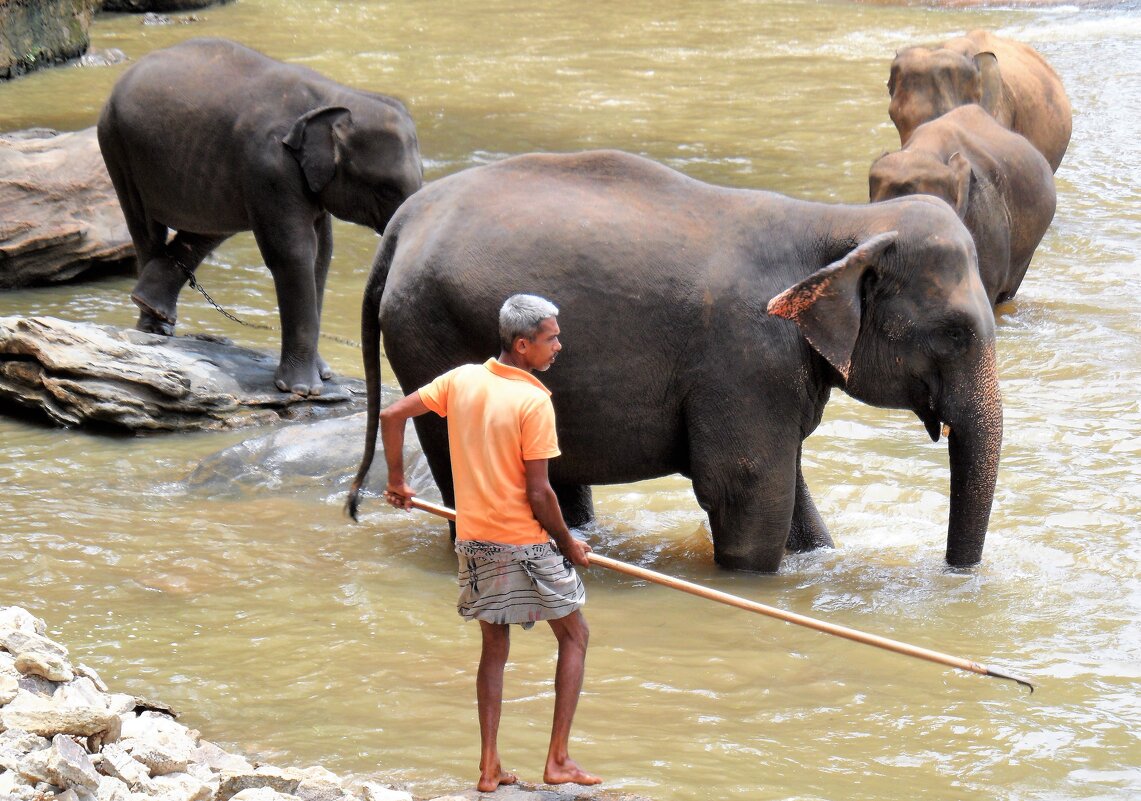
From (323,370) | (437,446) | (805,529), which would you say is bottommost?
(323,370)

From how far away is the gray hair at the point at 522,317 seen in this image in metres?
3.66

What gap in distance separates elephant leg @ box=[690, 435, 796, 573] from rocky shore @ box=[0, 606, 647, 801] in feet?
6.27

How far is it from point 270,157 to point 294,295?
2.21ft

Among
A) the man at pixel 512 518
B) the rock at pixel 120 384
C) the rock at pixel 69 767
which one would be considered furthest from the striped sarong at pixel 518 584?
the rock at pixel 120 384

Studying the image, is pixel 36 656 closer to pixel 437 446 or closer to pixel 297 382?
pixel 437 446

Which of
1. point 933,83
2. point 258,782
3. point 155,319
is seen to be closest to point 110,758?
point 258,782

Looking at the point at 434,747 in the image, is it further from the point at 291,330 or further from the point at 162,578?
the point at 291,330

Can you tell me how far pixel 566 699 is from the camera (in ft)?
12.0

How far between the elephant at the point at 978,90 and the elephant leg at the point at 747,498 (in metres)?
5.54

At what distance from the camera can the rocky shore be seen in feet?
10.5

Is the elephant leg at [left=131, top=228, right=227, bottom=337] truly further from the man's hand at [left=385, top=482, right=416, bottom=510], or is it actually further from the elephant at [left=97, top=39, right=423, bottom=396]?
the man's hand at [left=385, top=482, right=416, bottom=510]

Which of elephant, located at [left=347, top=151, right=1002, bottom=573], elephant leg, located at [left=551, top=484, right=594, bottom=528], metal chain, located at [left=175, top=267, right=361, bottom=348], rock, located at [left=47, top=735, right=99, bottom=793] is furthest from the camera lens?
metal chain, located at [left=175, top=267, right=361, bottom=348]

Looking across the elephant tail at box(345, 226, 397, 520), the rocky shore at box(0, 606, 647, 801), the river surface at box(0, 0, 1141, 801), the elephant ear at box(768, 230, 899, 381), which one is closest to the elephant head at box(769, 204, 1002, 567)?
the elephant ear at box(768, 230, 899, 381)

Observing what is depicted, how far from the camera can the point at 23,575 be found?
518 cm
